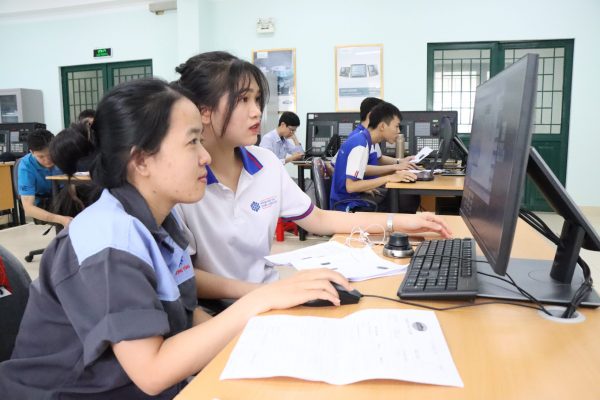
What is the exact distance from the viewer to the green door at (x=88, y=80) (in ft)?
23.9

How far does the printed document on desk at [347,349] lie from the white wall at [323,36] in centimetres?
471

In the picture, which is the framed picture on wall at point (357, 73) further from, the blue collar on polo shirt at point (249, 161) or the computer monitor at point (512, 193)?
the computer monitor at point (512, 193)

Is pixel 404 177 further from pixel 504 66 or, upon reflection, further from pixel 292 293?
pixel 504 66

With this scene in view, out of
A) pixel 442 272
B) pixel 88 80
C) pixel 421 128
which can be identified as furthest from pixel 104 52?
pixel 442 272

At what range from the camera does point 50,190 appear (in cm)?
424

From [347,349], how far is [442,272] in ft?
1.34

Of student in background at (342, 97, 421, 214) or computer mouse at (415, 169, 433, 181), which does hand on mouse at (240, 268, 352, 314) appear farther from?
student in background at (342, 97, 421, 214)

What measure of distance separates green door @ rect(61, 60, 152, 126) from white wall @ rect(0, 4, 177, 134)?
0.29 ft

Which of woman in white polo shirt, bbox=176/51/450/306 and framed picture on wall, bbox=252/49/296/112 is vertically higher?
framed picture on wall, bbox=252/49/296/112

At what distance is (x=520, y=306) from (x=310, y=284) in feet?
1.28

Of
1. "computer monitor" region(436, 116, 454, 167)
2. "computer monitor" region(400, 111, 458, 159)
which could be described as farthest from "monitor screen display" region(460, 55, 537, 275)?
"computer monitor" region(400, 111, 458, 159)

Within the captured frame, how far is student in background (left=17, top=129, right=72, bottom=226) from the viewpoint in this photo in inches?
155

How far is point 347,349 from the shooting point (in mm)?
704

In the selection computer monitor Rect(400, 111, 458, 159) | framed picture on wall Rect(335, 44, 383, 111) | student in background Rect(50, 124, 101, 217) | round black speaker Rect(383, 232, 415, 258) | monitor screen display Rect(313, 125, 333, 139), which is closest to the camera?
student in background Rect(50, 124, 101, 217)
